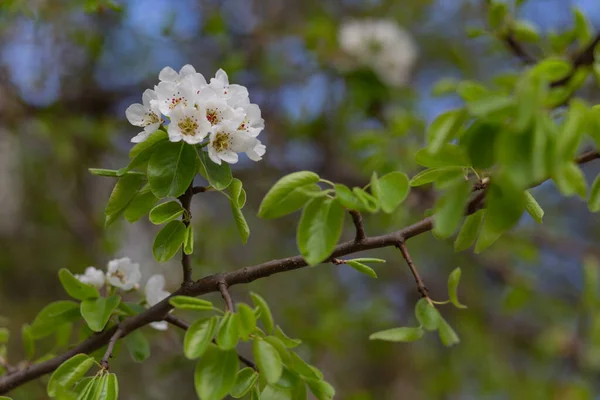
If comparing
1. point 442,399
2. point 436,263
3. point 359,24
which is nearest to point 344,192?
point 359,24

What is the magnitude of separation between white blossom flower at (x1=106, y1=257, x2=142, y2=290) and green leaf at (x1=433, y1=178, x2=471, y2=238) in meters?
0.46

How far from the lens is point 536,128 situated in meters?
0.40

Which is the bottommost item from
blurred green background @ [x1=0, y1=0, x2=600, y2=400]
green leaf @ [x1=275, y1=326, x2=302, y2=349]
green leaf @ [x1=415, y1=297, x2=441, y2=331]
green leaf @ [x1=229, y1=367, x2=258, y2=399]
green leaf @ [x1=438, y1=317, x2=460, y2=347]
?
blurred green background @ [x1=0, y1=0, x2=600, y2=400]

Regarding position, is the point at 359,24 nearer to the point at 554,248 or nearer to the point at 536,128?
the point at 554,248

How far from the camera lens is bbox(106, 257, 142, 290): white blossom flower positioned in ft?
2.47

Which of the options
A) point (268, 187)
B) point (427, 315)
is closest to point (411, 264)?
point (427, 315)

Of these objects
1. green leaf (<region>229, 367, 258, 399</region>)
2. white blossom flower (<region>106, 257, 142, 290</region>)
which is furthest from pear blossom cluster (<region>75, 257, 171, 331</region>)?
green leaf (<region>229, 367, 258, 399</region>)

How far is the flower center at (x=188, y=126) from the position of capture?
1.78ft

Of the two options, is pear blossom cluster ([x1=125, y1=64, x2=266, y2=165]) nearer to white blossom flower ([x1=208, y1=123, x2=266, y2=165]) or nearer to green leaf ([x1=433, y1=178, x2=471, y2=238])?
white blossom flower ([x1=208, y1=123, x2=266, y2=165])

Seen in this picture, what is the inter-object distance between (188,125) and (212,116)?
0.03m

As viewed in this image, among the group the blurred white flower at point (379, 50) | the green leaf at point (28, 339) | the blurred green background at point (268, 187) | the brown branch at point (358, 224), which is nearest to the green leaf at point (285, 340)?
the brown branch at point (358, 224)

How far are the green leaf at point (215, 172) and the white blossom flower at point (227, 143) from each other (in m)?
0.01

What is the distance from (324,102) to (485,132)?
1.74 m

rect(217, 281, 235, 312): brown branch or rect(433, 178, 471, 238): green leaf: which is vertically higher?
rect(433, 178, 471, 238): green leaf
